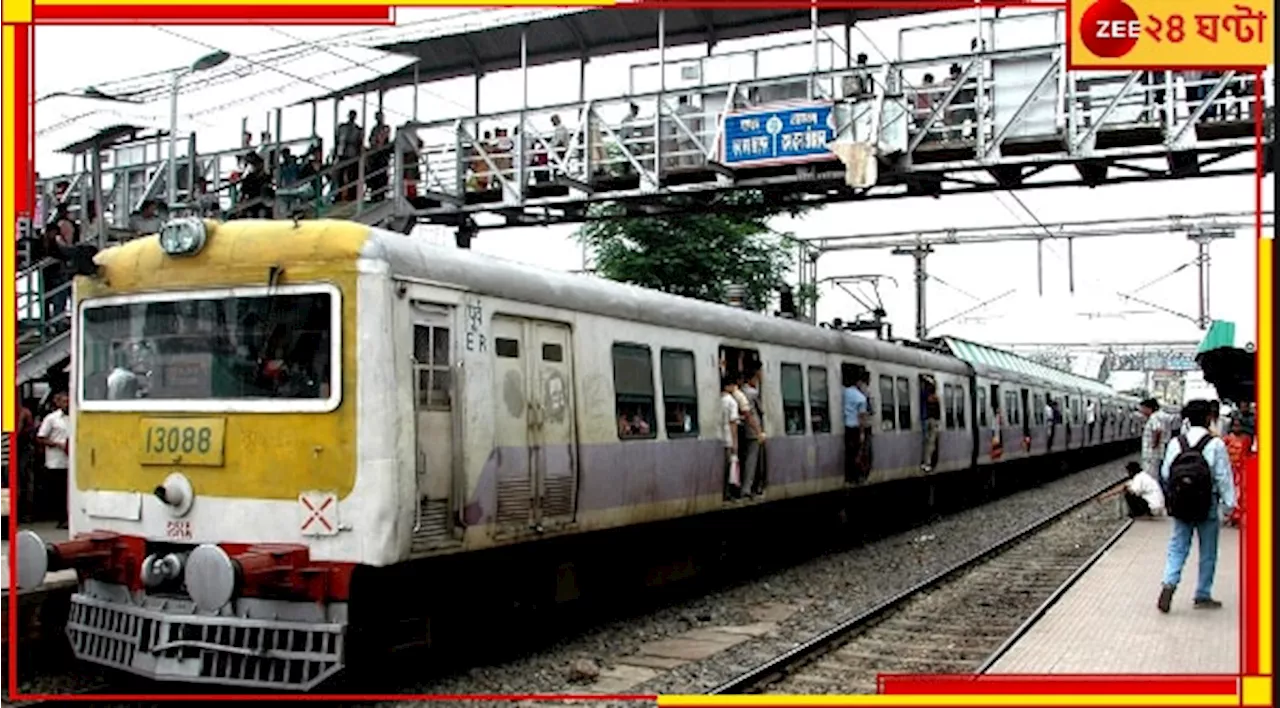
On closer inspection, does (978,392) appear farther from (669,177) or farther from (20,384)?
(20,384)

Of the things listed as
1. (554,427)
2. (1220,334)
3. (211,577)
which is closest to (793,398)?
(1220,334)

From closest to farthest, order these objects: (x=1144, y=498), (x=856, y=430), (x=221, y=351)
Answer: (x=221, y=351)
(x=856, y=430)
(x=1144, y=498)

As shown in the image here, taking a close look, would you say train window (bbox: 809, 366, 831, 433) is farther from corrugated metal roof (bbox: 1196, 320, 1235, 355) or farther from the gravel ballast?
corrugated metal roof (bbox: 1196, 320, 1235, 355)

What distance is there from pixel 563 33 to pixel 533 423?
932 centimetres

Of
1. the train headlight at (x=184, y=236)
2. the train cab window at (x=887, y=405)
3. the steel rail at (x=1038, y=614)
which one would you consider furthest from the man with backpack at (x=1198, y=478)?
the train cab window at (x=887, y=405)

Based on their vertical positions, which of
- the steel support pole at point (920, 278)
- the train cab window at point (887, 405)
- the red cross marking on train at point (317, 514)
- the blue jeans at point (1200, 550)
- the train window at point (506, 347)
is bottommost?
the blue jeans at point (1200, 550)

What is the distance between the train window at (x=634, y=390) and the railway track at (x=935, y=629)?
2.04 meters

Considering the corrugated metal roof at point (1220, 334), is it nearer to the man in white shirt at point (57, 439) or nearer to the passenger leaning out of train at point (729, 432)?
the passenger leaning out of train at point (729, 432)

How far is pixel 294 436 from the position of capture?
721cm

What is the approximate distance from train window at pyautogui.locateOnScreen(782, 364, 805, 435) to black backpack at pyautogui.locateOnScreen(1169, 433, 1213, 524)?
4269 millimetres

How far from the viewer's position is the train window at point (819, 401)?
44.8 ft

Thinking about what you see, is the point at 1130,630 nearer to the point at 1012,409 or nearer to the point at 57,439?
the point at 57,439

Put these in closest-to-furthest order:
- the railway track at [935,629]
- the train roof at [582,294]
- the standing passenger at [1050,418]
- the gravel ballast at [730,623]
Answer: the train roof at [582,294]
the gravel ballast at [730,623]
the railway track at [935,629]
the standing passenger at [1050,418]

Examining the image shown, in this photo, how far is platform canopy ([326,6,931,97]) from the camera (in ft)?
52.3
